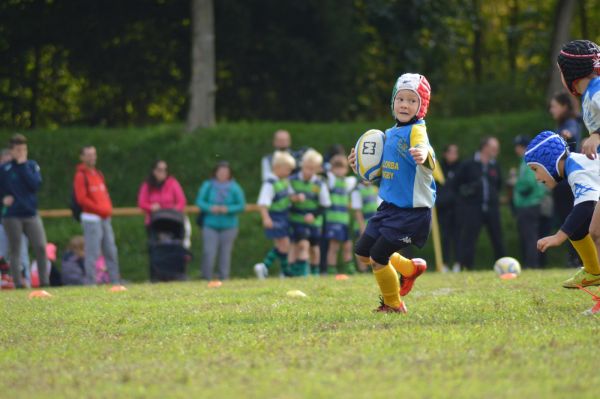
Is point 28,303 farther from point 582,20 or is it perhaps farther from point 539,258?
point 582,20

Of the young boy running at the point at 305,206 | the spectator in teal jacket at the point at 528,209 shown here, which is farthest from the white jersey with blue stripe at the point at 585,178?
the spectator in teal jacket at the point at 528,209

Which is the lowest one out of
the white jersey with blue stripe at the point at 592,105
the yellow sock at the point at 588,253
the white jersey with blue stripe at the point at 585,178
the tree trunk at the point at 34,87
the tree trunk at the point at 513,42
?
the yellow sock at the point at 588,253

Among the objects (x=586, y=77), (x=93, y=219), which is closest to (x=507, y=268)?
(x=586, y=77)

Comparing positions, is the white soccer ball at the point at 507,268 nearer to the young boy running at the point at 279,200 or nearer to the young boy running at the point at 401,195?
the young boy running at the point at 279,200

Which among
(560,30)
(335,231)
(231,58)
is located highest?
(560,30)

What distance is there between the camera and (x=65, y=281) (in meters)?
18.4

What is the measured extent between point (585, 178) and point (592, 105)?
62 cm

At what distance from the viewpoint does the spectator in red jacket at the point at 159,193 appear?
1850 cm

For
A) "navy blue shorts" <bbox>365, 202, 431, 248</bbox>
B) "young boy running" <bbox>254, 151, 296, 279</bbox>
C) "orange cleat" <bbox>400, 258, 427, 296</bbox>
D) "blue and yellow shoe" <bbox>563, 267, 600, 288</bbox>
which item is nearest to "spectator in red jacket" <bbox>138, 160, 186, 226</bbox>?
"young boy running" <bbox>254, 151, 296, 279</bbox>

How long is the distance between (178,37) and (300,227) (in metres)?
12.0

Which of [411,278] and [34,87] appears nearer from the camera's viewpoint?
[411,278]

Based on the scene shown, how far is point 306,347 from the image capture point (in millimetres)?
7379

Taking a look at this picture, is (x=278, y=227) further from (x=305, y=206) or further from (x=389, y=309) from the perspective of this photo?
(x=389, y=309)

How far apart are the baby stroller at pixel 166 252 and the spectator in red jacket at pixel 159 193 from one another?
296 millimetres
